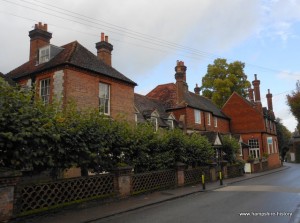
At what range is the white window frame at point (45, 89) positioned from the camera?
20297mm

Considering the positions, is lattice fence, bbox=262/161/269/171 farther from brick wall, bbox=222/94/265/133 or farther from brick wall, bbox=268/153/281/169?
brick wall, bbox=222/94/265/133

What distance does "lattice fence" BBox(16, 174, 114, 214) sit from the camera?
395 inches

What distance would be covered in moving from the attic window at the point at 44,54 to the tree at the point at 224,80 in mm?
34922

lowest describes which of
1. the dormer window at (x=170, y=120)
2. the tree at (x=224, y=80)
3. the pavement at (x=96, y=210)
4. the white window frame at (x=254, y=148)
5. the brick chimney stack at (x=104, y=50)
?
the pavement at (x=96, y=210)

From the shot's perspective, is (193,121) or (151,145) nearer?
(151,145)

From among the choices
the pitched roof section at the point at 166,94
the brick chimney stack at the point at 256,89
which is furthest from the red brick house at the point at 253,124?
the pitched roof section at the point at 166,94

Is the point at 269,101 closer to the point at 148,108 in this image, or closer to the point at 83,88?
the point at 148,108

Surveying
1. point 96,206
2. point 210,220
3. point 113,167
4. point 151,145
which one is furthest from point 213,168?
point 210,220

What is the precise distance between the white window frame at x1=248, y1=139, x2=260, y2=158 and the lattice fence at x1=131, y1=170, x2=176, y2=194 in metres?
30.7

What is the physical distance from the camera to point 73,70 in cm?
1975

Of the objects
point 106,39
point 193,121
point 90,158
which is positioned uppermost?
point 106,39

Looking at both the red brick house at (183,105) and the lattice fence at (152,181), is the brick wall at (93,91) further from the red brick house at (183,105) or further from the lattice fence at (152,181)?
the red brick house at (183,105)

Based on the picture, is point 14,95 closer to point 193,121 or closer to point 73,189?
point 73,189

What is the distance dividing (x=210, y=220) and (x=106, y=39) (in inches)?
799
